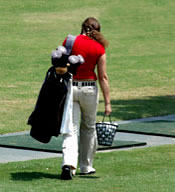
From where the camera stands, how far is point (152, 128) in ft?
42.8

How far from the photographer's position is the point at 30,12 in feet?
125

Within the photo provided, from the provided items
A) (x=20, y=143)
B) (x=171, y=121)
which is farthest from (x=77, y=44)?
(x=171, y=121)

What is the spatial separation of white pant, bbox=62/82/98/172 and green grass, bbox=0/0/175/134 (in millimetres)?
4449

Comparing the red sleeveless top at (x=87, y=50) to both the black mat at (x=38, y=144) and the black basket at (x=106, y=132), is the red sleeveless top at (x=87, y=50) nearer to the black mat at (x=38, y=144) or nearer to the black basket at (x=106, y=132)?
the black basket at (x=106, y=132)

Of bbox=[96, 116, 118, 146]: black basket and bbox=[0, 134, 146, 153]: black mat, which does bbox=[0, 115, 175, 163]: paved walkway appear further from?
bbox=[96, 116, 118, 146]: black basket

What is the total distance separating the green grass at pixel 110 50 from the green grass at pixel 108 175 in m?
3.56

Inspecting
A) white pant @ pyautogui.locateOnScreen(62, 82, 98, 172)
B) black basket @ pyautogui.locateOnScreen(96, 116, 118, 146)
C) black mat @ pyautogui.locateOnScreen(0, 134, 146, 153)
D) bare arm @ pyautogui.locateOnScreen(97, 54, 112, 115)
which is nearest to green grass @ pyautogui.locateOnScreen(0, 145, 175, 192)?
white pant @ pyautogui.locateOnScreen(62, 82, 98, 172)

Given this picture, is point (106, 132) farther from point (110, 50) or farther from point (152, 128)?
point (110, 50)

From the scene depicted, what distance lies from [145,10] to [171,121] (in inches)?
1051

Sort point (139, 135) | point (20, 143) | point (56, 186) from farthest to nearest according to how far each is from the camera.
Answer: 1. point (139, 135)
2. point (20, 143)
3. point (56, 186)

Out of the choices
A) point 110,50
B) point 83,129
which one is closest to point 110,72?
point 110,50

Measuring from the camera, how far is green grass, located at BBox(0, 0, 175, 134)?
16.9 meters

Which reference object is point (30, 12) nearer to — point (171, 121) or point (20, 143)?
point (171, 121)

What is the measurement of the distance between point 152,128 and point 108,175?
4.49m
